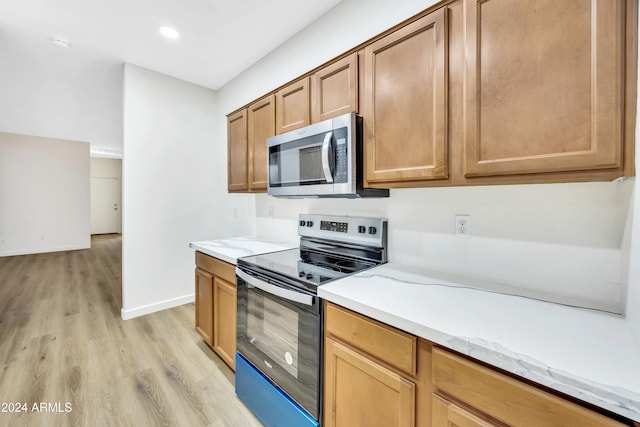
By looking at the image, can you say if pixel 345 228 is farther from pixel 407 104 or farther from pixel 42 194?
pixel 42 194

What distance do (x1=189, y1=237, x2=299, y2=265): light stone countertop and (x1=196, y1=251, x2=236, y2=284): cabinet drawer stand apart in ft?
0.12

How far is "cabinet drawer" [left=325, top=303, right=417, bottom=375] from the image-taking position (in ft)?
2.97

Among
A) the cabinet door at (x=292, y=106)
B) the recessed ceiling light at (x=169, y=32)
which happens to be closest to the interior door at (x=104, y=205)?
the recessed ceiling light at (x=169, y=32)

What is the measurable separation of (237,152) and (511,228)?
2158mm

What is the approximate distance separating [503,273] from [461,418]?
2.27 ft

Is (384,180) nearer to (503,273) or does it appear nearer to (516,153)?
(516,153)

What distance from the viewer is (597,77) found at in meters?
0.81

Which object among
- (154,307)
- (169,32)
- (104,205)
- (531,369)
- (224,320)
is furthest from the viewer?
(104,205)

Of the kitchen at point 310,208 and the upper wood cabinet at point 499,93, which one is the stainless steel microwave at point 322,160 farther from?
the kitchen at point 310,208

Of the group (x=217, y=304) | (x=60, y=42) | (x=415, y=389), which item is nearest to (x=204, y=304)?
(x=217, y=304)

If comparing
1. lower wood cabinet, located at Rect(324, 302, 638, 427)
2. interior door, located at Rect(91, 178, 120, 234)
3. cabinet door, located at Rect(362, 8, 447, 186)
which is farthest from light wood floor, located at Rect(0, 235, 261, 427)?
interior door, located at Rect(91, 178, 120, 234)

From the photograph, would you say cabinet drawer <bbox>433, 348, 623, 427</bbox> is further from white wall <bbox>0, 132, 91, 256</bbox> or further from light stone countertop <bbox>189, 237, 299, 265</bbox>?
white wall <bbox>0, 132, 91, 256</bbox>

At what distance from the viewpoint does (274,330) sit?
1.45m

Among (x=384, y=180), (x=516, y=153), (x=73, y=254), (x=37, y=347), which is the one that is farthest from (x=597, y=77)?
(x=73, y=254)
